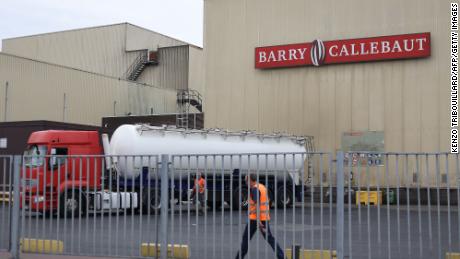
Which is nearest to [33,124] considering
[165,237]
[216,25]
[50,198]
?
[216,25]

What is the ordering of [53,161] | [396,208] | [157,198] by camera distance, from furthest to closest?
[53,161] < [396,208] < [157,198]

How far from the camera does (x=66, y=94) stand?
44.2 metres

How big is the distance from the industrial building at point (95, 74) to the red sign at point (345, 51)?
1587cm

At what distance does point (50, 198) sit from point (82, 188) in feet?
2.40

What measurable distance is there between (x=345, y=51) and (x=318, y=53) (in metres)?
1.50

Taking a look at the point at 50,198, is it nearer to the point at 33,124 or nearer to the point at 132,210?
the point at 132,210

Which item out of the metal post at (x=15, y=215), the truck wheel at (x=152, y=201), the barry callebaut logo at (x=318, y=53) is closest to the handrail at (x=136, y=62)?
the barry callebaut logo at (x=318, y=53)

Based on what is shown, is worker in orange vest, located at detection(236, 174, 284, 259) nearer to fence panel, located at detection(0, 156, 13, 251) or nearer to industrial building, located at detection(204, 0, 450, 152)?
fence panel, located at detection(0, 156, 13, 251)

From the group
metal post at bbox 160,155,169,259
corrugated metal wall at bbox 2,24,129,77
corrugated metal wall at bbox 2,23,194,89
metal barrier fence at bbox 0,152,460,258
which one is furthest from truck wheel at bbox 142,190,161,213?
corrugated metal wall at bbox 2,24,129,77

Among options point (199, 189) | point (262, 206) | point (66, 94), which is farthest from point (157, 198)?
point (66, 94)

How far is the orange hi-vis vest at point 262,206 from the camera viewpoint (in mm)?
11102

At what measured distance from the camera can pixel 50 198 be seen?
495 inches

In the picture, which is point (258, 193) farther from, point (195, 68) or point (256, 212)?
point (195, 68)

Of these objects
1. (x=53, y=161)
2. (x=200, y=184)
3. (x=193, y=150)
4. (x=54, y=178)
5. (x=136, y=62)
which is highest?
(x=136, y=62)
